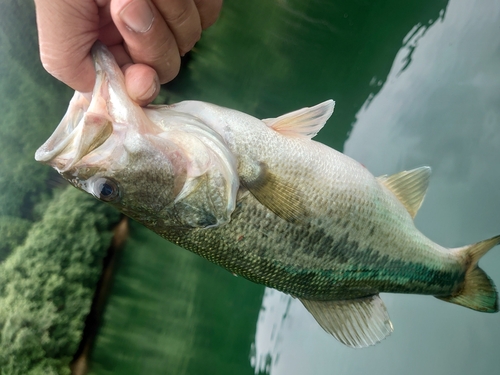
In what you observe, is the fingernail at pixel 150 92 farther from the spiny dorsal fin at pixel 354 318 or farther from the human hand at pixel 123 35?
the spiny dorsal fin at pixel 354 318

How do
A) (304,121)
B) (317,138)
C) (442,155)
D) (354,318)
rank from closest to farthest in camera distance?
(304,121) → (354,318) → (442,155) → (317,138)

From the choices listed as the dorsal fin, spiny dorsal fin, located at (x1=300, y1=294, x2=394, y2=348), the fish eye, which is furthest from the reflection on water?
the fish eye

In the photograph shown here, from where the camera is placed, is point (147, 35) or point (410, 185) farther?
point (410, 185)

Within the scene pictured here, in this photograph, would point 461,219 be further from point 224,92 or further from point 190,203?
point 224,92

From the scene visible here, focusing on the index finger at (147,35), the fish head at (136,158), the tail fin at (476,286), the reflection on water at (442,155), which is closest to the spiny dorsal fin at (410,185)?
the tail fin at (476,286)

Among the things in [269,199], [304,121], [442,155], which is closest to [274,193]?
[269,199]

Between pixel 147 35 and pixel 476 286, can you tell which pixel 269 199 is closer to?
pixel 147 35

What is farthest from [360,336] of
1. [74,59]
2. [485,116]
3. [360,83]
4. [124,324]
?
[124,324]
